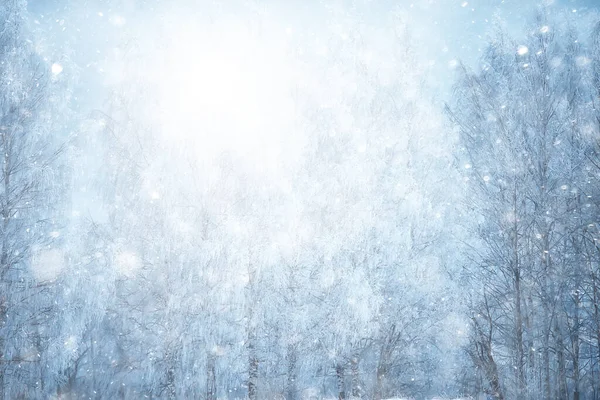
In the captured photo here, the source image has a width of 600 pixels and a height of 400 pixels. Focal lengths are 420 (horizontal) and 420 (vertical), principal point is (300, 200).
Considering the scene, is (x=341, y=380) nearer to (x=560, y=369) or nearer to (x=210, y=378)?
(x=210, y=378)

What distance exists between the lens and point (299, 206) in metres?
9.62

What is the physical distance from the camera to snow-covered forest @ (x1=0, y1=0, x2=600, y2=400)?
23.9ft

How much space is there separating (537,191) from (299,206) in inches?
187

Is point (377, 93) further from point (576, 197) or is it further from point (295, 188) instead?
point (576, 197)

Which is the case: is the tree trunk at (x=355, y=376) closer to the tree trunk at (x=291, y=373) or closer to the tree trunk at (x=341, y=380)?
the tree trunk at (x=341, y=380)

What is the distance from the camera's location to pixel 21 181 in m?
7.64

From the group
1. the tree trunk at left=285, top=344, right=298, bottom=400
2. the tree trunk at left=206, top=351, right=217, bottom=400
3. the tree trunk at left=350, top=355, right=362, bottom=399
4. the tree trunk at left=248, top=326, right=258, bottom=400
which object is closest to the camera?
the tree trunk at left=206, top=351, right=217, bottom=400

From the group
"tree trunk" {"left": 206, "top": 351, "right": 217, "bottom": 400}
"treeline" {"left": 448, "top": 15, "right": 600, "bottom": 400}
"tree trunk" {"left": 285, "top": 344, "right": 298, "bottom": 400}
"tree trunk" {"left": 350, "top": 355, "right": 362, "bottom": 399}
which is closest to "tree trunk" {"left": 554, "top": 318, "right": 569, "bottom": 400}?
"treeline" {"left": 448, "top": 15, "right": 600, "bottom": 400}

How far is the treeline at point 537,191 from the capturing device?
21.6 ft

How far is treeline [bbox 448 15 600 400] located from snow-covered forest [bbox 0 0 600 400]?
5cm

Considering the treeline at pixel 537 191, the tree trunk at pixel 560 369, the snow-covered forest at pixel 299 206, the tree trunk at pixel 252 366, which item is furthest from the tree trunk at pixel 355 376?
the tree trunk at pixel 560 369

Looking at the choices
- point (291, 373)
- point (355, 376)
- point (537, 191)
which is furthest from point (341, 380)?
point (537, 191)

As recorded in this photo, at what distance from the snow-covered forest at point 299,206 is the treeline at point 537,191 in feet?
0.15

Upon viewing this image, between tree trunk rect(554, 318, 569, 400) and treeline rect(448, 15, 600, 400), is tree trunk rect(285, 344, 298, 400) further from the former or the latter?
tree trunk rect(554, 318, 569, 400)
